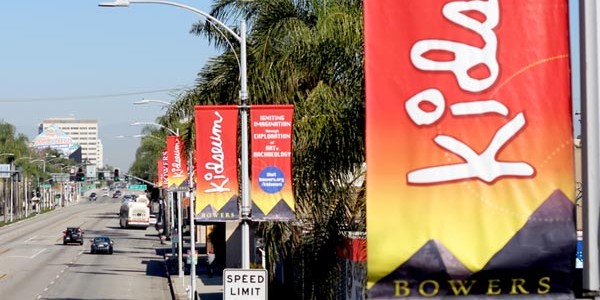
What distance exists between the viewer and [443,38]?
5707mm

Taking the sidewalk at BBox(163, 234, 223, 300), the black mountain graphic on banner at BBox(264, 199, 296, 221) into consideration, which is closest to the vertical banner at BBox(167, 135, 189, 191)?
the sidewalk at BBox(163, 234, 223, 300)

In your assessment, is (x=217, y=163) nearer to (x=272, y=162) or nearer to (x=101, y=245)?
(x=272, y=162)

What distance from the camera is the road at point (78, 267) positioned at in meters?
49.3

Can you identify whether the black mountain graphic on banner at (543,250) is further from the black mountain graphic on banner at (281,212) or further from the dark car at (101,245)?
the dark car at (101,245)

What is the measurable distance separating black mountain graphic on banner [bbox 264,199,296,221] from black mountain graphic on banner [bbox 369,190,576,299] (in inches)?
559

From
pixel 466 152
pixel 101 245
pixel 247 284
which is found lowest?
pixel 101 245

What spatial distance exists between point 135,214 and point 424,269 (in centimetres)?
10660

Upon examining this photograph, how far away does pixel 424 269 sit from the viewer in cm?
576

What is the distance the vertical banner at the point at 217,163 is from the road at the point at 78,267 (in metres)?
26.0

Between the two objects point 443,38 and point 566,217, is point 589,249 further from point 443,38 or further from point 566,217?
point 443,38

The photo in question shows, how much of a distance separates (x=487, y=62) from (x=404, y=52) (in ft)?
1.41

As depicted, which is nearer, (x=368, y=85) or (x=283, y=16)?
(x=368, y=85)

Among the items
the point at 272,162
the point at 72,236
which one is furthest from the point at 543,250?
the point at 72,236

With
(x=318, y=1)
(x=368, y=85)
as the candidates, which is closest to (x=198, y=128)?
(x=318, y=1)
